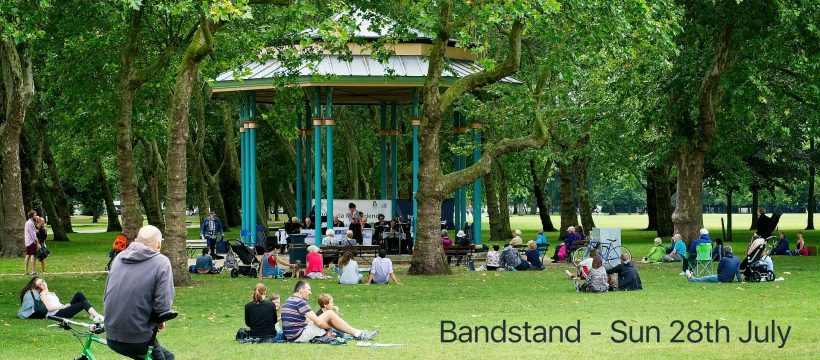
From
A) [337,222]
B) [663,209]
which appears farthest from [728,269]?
[663,209]

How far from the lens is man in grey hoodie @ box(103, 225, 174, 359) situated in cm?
907

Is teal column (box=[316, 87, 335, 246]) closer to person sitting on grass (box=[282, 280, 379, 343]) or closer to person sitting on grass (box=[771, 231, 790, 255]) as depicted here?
person sitting on grass (box=[771, 231, 790, 255])

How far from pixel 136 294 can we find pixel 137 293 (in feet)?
0.04

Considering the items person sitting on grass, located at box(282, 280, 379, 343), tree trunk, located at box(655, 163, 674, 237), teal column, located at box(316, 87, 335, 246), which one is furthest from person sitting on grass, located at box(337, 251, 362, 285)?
tree trunk, located at box(655, 163, 674, 237)

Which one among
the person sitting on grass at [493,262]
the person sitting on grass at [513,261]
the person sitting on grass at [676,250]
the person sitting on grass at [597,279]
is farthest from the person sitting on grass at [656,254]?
the person sitting on grass at [597,279]

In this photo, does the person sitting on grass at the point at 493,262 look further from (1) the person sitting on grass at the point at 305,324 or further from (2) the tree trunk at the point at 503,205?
(2) the tree trunk at the point at 503,205

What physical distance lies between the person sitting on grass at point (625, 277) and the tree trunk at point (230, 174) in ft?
115

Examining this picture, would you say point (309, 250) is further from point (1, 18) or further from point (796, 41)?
point (796, 41)

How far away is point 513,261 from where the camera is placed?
102 feet

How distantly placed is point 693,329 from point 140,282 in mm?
9295

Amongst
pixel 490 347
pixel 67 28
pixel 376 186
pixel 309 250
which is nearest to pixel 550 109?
pixel 309 250

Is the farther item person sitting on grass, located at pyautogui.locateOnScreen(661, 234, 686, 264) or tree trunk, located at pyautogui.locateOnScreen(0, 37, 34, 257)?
tree trunk, located at pyautogui.locateOnScreen(0, 37, 34, 257)

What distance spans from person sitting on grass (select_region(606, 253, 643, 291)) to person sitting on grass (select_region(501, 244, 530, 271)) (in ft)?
24.3

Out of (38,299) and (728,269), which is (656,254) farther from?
(38,299)
